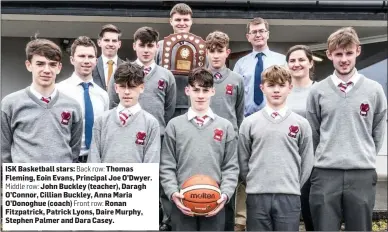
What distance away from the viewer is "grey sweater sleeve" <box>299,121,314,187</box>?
4.55m

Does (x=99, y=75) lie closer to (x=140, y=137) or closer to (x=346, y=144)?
(x=140, y=137)

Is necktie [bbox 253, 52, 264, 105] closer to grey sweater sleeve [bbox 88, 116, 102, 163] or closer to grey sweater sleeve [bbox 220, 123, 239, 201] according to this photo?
grey sweater sleeve [bbox 220, 123, 239, 201]

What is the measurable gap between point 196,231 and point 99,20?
4555 mm

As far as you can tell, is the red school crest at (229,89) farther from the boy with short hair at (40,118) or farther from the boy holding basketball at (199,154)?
the boy with short hair at (40,118)

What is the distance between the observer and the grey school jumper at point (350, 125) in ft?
15.1

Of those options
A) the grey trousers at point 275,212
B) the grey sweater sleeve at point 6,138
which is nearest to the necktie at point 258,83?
the grey trousers at point 275,212

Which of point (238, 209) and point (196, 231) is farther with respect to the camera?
point (238, 209)

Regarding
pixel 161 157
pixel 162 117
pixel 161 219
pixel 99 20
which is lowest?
pixel 161 219

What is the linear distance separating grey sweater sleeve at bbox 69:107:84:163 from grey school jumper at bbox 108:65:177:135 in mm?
443

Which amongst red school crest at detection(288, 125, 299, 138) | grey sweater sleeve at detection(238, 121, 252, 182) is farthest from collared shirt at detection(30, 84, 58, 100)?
red school crest at detection(288, 125, 299, 138)

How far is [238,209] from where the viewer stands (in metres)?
5.67

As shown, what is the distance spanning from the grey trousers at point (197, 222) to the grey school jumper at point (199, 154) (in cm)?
19

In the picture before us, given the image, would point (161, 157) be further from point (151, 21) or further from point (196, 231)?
point (151, 21)

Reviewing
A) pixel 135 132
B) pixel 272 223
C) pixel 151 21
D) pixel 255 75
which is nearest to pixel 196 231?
pixel 272 223
